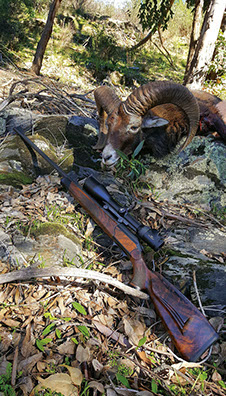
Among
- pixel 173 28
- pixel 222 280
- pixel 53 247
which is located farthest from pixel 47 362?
pixel 173 28

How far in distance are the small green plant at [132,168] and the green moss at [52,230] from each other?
1.46 metres

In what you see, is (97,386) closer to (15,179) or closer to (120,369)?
(120,369)

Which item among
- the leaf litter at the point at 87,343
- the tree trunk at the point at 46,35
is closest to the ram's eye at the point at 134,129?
the leaf litter at the point at 87,343

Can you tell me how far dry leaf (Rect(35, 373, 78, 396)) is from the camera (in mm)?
1715

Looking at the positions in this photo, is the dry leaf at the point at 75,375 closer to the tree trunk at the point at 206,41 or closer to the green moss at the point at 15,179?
the green moss at the point at 15,179

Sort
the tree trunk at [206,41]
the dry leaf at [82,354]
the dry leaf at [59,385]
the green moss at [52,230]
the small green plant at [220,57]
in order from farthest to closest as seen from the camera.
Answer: the small green plant at [220,57] → the tree trunk at [206,41] → the green moss at [52,230] → the dry leaf at [82,354] → the dry leaf at [59,385]

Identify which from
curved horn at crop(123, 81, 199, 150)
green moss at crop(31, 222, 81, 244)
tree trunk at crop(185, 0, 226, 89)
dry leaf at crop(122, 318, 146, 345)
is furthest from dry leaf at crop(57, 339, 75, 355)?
tree trunk at crop(185, 0, 226, 89)

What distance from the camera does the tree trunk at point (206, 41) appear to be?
777cm

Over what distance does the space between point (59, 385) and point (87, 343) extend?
377 mm

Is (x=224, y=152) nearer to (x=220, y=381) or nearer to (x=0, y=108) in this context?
(x=220, y=381)

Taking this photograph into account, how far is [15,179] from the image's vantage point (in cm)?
341

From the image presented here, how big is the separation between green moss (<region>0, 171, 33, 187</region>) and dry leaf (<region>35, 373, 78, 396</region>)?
225 cm

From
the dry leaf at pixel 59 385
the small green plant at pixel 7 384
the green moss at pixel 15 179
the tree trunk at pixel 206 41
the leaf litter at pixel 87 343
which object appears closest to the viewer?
the small green plant at pixel 7 384

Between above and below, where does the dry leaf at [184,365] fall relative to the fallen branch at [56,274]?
below
